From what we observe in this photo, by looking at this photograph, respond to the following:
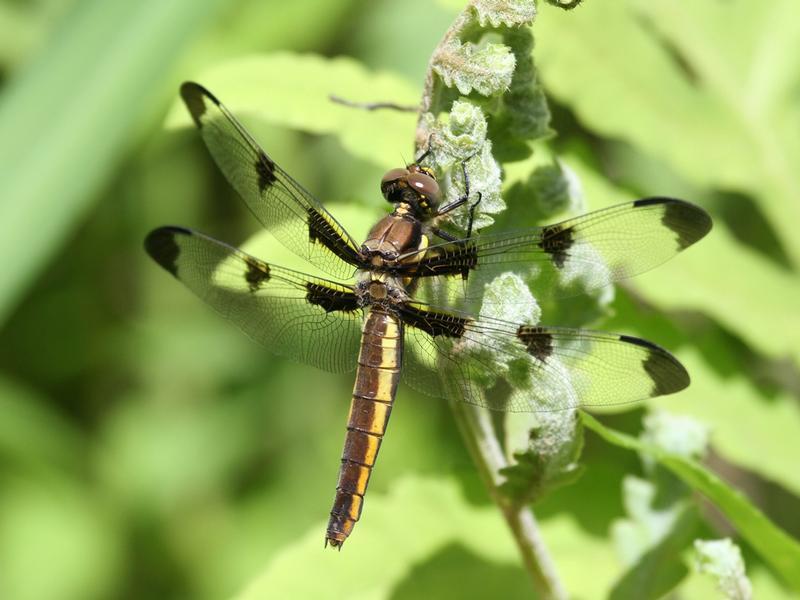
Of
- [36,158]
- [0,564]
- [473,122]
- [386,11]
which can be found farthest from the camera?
[386,11]

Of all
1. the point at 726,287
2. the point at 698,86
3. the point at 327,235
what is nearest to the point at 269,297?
the point at 327,235

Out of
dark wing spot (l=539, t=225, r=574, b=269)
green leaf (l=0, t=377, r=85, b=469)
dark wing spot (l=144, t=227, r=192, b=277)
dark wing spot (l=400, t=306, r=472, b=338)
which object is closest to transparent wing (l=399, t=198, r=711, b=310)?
dark wing spot (l=539, t=225, r=574, b=269)

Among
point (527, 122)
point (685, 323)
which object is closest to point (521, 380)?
point (527, 122)

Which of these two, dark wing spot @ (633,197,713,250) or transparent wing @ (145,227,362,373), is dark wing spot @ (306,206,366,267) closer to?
transparent wing @ (145,227,362,373)

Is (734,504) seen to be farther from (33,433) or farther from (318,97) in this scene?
(33,433)

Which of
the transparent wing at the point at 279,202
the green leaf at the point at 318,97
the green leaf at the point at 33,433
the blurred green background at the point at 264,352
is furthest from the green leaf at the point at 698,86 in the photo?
the green leaf at the point at 33,433

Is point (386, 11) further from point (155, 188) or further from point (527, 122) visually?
point (527, 122)
